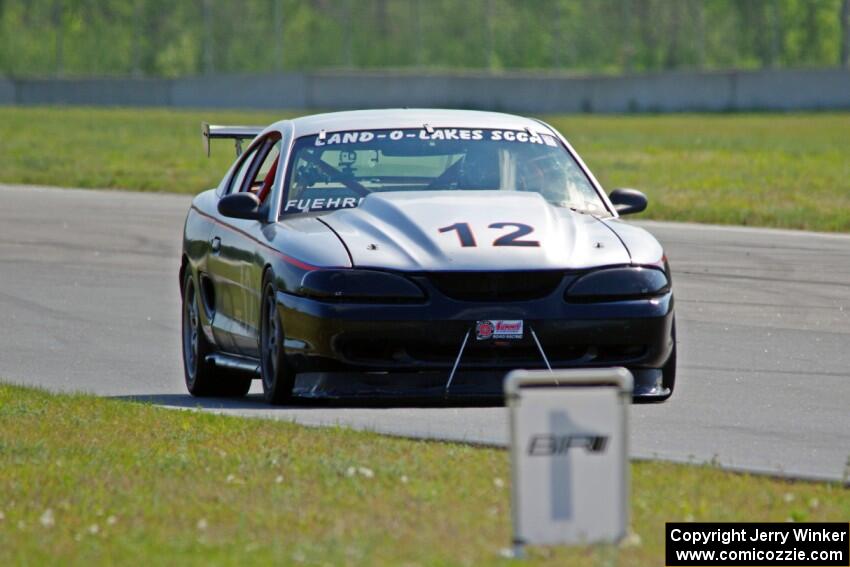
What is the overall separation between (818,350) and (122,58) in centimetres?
4751

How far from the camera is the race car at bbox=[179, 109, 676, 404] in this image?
852 centimetres

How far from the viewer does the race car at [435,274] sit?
8.52 m

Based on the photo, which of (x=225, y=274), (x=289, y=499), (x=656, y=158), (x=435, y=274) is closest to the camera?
(x=289, y=499)

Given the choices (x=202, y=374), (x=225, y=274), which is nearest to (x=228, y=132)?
(x=225, y=274)

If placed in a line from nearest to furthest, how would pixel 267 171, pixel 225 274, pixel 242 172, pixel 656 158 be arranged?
pixel 225 274, pixel 267 171, pixel 242 172, pixel 656 158

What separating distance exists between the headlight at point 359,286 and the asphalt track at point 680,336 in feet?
1.81

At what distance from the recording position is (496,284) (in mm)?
8531

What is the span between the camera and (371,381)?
8.70 metres

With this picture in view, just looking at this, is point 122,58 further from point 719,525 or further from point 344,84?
point 719,525

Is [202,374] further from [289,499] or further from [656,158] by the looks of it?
[656,158]

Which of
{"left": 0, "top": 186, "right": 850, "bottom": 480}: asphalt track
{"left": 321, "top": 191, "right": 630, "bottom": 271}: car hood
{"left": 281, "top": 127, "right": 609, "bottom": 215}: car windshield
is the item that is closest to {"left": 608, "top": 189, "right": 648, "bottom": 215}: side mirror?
{"left": 281, "top": 127, "right": 609, "bottom": 215}: car windshield

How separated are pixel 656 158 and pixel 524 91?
18.7 meters

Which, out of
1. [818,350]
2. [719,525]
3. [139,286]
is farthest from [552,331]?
[139,286]

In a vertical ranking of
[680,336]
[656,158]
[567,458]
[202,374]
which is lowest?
[656,158]
